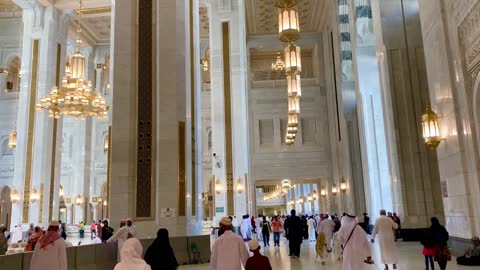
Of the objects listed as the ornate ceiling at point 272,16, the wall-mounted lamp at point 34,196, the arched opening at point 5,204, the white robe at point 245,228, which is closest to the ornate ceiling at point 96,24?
the ornate ceiling at point 272,16

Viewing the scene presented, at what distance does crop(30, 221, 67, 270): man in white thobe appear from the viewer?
5.03 metres

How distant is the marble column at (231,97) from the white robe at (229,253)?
1196cm

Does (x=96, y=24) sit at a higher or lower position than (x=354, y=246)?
higher

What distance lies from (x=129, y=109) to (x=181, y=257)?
2978mm

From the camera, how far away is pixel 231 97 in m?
16.9

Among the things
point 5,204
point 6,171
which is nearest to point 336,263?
point 6,171

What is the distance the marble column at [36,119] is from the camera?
56.1 feet

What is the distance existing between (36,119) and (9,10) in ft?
23.7

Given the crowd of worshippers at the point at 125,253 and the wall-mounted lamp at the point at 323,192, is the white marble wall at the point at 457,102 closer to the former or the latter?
the crowd of worshippers at the point at 125,253

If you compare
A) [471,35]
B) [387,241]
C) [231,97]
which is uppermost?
[231,97]

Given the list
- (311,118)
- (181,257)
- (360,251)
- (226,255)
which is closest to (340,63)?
(311,118)

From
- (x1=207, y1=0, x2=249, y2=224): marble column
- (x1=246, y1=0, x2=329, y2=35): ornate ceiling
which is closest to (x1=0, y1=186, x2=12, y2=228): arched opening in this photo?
(x1=207, y1=0, x2=249, y2=224): marble column

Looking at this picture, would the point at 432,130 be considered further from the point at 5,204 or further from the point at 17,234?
the point at 5,204

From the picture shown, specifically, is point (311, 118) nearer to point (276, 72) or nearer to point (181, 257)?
point (276, 72)
